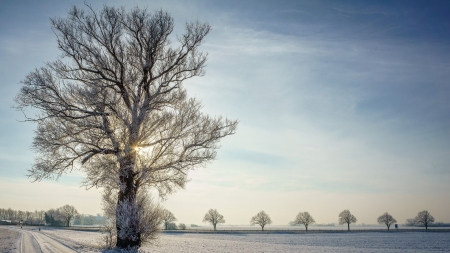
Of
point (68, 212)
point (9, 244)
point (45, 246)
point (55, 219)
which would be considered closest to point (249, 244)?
point (45, 246)

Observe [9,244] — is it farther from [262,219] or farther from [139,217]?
[262,219]

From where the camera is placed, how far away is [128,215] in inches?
643

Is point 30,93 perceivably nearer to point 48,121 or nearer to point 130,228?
point 48,121

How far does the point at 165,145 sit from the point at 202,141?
2.26m

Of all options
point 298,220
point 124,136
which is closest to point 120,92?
point 124,136

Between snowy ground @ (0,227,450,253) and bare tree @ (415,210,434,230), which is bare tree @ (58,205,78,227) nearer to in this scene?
snowy ground @ (0,227,450,253)

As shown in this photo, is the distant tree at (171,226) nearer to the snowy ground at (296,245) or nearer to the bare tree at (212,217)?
the bare tree at (212,217)

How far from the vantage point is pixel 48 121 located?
16.2 meters

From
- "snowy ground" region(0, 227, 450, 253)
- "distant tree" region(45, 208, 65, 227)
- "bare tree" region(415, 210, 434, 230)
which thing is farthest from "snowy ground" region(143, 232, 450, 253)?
"distant tree" region(45, 208, 65, 227)

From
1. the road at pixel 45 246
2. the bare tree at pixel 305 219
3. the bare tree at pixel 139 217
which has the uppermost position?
the bare tree at pixel 139 217

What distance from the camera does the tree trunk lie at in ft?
53.6

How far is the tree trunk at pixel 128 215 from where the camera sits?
16.3m

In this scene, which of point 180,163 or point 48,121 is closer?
point 48,121

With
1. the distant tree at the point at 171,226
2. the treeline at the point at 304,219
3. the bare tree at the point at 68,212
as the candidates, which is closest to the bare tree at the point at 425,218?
the treeline at the point at 304,219
